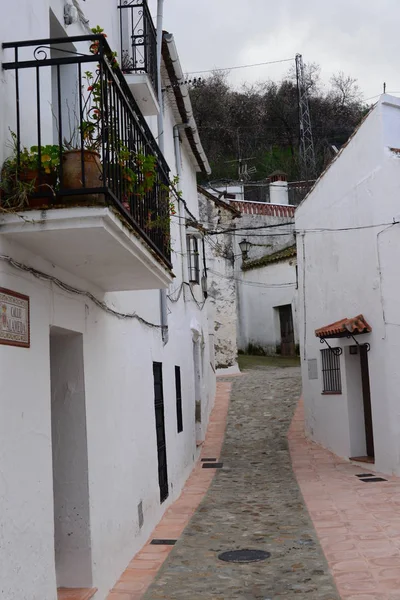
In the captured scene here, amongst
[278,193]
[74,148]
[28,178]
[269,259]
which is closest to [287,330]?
[269,259]

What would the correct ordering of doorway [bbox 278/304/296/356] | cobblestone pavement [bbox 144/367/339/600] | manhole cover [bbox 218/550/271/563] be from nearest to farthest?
cobblestone pavement [bbox 144/367/339/600], manhole cover [bbox 218/550/271/563], doorway [bbox 278/304/296/356]

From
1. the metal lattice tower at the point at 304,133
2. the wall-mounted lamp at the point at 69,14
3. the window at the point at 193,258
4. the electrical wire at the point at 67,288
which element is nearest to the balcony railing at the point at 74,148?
the electrical wire at the point at 67,288

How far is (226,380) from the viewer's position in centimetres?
2088

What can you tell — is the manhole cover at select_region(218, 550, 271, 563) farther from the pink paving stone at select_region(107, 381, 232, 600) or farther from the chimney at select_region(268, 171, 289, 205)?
the chimney at select_region(268, 171, 289, 205)

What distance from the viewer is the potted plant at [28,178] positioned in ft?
12.9

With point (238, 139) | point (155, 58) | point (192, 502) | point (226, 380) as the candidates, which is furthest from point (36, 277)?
point (238, 139)

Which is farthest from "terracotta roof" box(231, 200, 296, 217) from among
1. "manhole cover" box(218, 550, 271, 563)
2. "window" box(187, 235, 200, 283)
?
"manhole cover" box(218, 550, 271, 563)

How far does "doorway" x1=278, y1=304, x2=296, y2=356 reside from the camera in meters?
25.6

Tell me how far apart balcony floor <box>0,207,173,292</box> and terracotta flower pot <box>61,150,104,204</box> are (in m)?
0.15

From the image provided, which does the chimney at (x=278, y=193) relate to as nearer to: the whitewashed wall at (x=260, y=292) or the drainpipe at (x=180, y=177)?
the whitewashed wall at (x=260, y=292)

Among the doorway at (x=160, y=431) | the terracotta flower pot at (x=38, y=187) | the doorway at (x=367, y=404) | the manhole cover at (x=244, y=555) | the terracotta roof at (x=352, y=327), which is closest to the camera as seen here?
the terracotta flower pot at (x=38, y=187)

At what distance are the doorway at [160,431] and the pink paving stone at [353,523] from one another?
194cm

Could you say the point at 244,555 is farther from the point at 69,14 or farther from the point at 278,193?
the point at 278,193

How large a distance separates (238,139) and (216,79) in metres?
5.44
